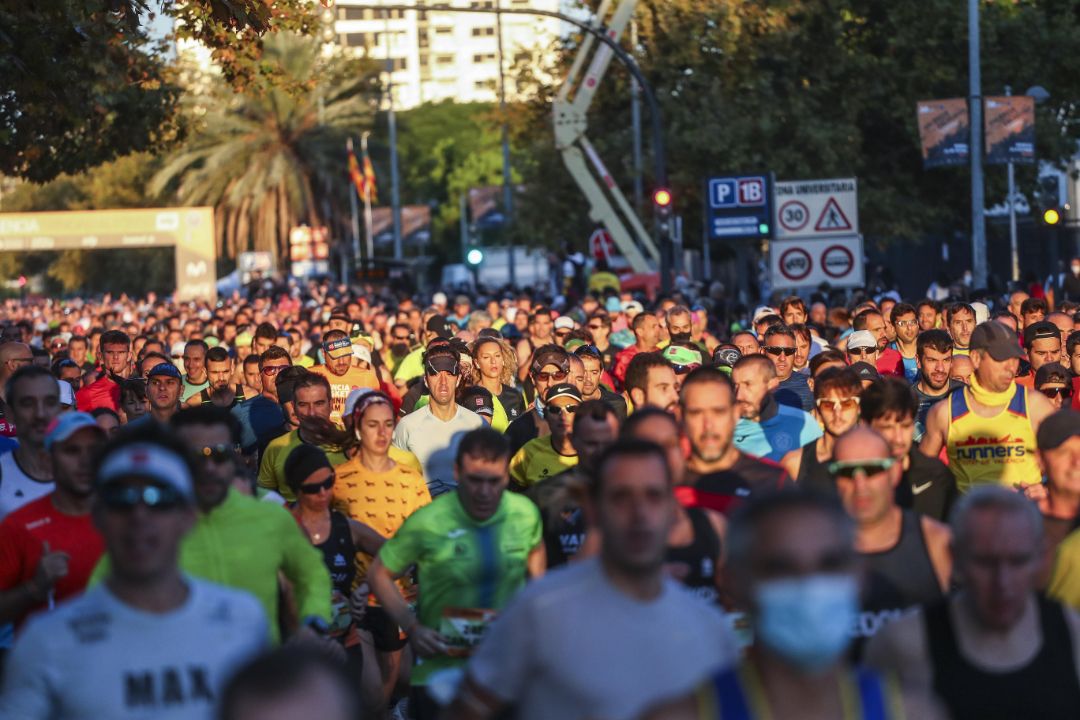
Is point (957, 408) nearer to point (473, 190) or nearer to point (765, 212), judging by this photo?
point (765, 212)

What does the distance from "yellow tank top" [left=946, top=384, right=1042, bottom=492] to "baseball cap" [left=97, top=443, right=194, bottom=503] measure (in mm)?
5317

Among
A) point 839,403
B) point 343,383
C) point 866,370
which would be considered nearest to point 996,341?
point 839,403

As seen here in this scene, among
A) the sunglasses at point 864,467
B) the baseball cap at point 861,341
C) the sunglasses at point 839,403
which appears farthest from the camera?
the baseball cap at point 861,341

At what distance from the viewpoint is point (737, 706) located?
3877 mm

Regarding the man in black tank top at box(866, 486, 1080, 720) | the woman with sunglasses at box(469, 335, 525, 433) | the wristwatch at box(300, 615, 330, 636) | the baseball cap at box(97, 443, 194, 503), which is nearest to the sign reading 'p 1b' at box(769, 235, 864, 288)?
the woman with sunglasses at box(469, 335, 525, 433)

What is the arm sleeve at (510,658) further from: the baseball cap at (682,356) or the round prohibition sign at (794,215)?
the round prohibition sign at (794,215)

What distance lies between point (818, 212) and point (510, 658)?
19.3m

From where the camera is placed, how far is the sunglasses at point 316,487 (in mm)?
8375

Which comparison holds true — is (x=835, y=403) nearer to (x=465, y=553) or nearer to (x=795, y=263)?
(x=465, y=553)

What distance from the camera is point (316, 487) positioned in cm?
838

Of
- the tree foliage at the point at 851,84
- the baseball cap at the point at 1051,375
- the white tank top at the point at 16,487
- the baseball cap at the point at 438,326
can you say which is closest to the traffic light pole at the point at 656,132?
the baseball cap at the point at 438,326

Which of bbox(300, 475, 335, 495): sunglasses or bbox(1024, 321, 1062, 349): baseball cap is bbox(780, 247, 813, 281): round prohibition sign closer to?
bbox(1024, 321, 1062, 349): baseball cap

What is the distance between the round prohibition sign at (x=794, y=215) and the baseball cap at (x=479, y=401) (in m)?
11.7

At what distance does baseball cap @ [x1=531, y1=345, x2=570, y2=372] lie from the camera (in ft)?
37.6
